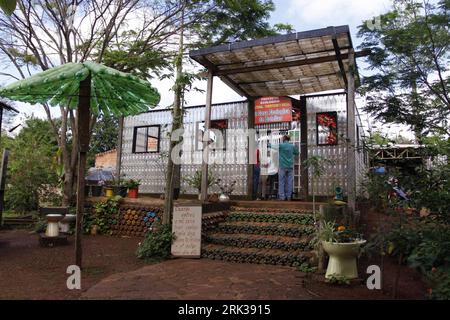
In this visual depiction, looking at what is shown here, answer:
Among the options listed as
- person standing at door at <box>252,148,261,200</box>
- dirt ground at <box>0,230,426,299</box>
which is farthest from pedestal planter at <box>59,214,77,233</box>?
person standing at door at <box>252,148,261,200</box>

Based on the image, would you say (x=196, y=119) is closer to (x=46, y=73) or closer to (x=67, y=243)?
(x=67, y=243)

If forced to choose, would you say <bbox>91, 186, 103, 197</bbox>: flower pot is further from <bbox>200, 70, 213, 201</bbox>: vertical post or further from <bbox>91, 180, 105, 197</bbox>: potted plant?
<bbox>200, 70, 213, 201</bbox>: vertical post

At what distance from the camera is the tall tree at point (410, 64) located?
28.8 ft

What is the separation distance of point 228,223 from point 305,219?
1663mm

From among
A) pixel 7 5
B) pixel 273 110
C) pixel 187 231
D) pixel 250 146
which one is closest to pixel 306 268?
pixel 187 231

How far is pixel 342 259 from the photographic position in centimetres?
468

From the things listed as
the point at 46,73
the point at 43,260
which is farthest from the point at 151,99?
the point at 43,260

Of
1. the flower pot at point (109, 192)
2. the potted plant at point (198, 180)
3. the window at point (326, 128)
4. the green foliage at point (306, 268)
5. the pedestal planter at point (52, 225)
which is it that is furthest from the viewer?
the flower pot at point (109, 192)

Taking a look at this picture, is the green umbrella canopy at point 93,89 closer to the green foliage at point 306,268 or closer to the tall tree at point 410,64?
the green foliage at point 306,268

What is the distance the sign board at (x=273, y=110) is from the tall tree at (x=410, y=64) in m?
2.25

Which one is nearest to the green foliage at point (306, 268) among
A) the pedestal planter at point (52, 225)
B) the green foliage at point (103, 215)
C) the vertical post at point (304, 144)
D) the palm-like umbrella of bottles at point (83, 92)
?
the palm-like umbrella of bottles at point (83, 92)

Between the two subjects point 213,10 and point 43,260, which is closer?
point 43,260

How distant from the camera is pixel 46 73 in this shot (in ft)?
13.8

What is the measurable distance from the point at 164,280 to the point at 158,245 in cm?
170
